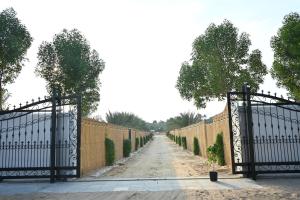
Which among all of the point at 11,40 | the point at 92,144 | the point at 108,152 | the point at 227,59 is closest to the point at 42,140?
the point at 92,144

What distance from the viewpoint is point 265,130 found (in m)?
11.2

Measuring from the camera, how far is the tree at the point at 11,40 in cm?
2180

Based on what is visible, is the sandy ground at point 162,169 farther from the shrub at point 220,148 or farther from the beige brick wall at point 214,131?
the beige brick wall at point 214,131

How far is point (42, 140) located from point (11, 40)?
12.3 meters

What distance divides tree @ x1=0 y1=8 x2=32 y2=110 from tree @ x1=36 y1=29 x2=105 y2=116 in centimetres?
666

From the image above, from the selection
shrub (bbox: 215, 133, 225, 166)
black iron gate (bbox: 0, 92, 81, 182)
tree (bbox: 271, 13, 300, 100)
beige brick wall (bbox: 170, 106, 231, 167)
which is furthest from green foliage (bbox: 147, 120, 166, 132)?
black iron gate (bbox: 0, 92, 81, 182)

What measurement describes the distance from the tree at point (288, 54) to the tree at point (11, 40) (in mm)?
17598

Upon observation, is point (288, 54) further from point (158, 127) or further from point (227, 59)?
point (158, 127)

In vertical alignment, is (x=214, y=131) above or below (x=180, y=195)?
above

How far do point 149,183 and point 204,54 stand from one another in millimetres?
23685

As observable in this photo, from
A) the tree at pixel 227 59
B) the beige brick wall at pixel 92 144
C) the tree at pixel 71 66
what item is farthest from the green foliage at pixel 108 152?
the tree at pixel 227 59

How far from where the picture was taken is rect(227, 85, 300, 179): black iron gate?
10828 mm

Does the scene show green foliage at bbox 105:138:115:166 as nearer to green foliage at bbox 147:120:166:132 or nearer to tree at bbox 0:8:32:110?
tree at bbox 0:8:32:110

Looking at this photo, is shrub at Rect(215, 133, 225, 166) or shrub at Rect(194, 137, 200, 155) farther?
shrub at Rect(194, 137, 200, 155)
